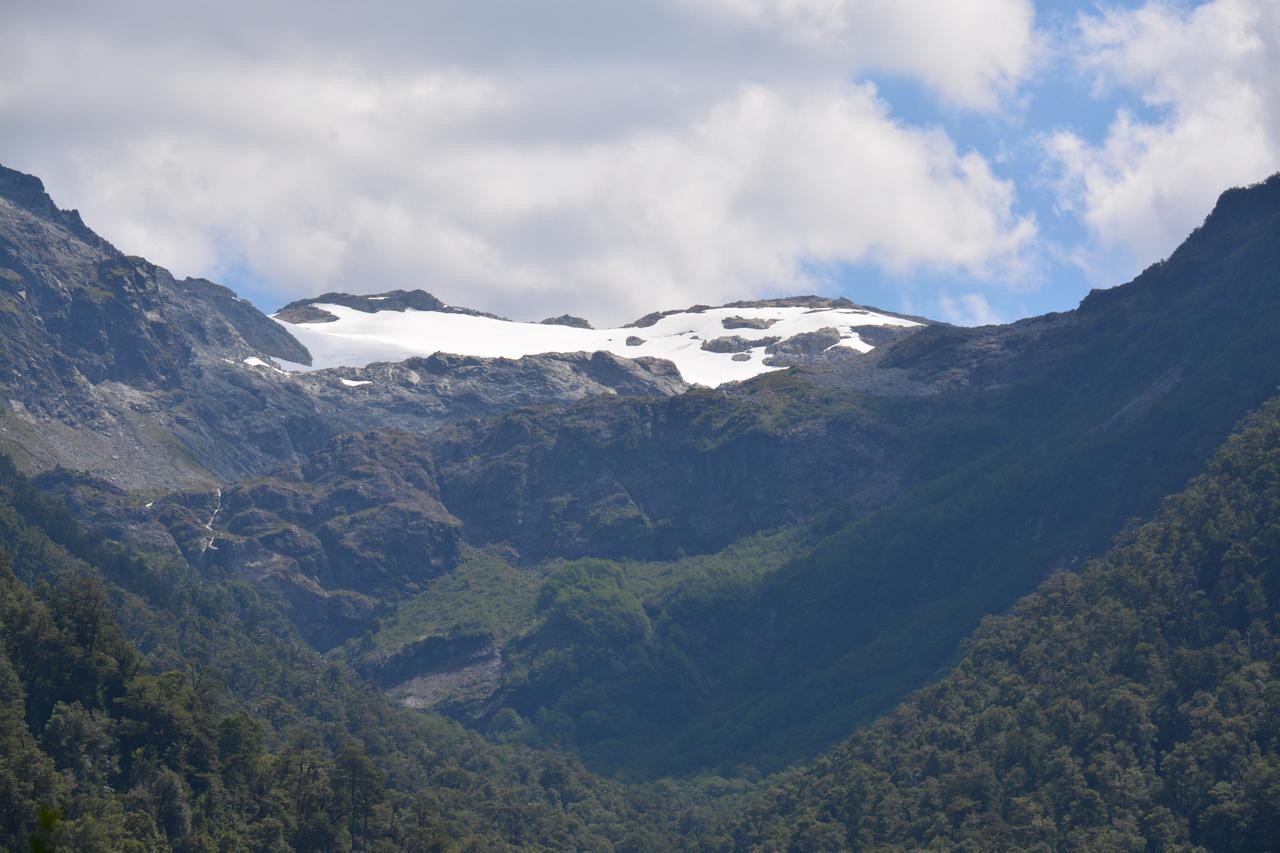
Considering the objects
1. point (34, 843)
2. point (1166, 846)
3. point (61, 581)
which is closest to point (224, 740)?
point (61, 581)

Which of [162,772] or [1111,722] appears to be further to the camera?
[1111,722]

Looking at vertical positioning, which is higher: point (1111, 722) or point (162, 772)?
point (1111, 722)

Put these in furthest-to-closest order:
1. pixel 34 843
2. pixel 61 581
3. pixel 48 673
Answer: pixel 61 581 → pixel 48 673 → pixel 34 843

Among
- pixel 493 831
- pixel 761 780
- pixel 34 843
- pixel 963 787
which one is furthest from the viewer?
pixel 761 780

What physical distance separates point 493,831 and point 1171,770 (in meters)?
63.5

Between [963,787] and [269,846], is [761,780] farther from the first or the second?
[269,846]

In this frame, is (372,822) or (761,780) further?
(761,780)

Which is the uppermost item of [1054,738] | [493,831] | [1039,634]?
[1039,634]

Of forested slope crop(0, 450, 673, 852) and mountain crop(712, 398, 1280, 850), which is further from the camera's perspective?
mountain crop(712, 398, 1280, 850)

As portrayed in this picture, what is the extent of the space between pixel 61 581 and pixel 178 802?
192 feet

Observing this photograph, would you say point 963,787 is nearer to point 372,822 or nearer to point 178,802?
point 372,822

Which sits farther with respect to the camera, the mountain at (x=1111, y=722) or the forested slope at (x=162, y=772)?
the mountain at (x=1111, y=722)

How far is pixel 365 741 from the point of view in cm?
18700

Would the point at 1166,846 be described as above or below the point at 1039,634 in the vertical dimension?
below
